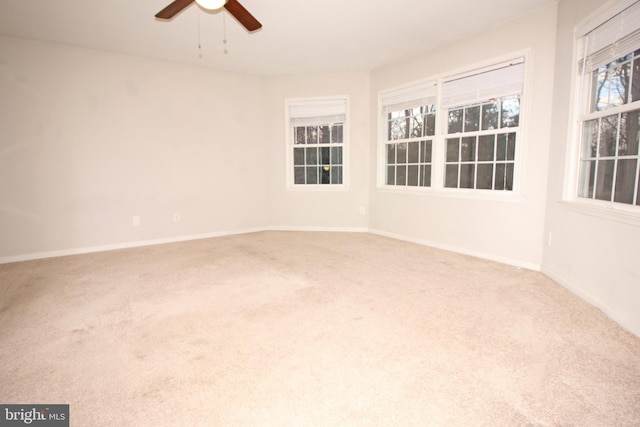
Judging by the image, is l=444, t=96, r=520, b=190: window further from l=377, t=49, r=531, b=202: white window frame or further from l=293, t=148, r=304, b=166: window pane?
l=293, t=148, r=304, b=166: window pane

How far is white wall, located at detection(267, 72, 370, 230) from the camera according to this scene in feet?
17.3

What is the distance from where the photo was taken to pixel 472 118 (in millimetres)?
3916

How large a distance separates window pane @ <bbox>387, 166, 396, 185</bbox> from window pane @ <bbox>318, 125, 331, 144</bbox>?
1.12 meters

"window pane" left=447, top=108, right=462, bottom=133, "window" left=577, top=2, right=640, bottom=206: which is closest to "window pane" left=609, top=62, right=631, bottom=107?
"window" left=577, top=2, right=640, bottom=206

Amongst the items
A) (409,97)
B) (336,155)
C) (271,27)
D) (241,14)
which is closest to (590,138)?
(409,97)

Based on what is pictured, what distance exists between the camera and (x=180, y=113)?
480 centimetres

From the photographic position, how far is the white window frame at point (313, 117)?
17.5 feet

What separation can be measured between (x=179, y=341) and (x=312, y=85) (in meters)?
4.48

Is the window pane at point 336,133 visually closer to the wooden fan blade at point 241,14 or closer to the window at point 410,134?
the window at point 410,134

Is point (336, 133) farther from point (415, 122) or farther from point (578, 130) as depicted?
point (578, 130)

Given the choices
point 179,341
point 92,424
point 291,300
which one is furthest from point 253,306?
point 92,424

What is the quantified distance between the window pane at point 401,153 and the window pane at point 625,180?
2638 millimetres

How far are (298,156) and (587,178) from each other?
391 cm

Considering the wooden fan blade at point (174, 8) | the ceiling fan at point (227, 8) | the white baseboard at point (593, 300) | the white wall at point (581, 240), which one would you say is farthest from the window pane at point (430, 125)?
the wooden fan blade at point (174, 8)
